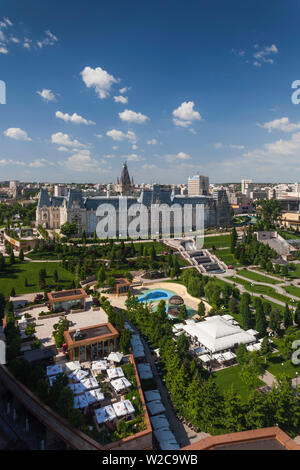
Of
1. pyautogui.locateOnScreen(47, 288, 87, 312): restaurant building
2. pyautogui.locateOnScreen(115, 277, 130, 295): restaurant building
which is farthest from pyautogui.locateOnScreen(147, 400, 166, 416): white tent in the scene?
pyautogui.locateOnScreen(115, 277, 130, 295): restaurant building

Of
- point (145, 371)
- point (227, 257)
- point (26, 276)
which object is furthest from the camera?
point (227, 257)

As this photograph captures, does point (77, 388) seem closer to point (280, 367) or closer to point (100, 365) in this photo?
point (100, 365)

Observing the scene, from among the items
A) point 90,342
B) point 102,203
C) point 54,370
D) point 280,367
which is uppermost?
point 102,203

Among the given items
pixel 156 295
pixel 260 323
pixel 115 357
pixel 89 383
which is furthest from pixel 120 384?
pixel 156 295

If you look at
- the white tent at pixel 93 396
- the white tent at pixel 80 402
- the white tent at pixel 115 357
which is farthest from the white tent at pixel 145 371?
the white tent at pixel 80 402

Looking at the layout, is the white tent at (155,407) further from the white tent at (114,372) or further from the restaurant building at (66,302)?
the restaurant building at (66,302)

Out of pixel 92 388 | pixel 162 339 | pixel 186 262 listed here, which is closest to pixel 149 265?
pixel 186 262
